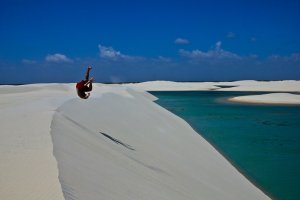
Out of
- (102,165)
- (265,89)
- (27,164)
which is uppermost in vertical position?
(265,89)

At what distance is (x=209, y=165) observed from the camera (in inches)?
479

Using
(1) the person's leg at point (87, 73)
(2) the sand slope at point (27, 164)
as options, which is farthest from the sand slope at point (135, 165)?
(1) the person's leg at point (87, 73)

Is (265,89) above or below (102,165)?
above

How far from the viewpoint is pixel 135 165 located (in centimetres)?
882

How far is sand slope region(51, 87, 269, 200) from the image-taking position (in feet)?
20.3

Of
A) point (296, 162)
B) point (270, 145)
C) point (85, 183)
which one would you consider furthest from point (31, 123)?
point (270, 145)

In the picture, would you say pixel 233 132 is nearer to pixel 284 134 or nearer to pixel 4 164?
pixel 284 134

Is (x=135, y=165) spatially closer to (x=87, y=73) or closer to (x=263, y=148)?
(x=87, y=73)

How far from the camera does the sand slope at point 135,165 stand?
244 inches

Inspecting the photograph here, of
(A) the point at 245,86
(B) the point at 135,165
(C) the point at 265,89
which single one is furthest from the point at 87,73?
(A) the point at 245,86

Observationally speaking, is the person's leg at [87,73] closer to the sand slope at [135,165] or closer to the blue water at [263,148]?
the sand slope at [135,165]

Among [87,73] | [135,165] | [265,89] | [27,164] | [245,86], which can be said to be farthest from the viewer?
[245,86]

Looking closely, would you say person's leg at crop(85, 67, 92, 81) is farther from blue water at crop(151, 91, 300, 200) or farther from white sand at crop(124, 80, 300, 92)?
white sand at crop(124, 80, 300, 92)

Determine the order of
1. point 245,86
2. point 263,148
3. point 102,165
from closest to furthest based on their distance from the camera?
point 102,165
point 263,148
point 245,86
